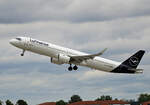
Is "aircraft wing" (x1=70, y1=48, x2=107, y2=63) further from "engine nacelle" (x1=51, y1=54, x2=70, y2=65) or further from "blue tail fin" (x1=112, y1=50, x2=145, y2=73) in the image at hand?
"blue tail fin" (x1=112, y1=50, x2=145, y2=73)

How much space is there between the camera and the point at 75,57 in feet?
497

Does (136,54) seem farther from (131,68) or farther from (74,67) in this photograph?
(74,67)

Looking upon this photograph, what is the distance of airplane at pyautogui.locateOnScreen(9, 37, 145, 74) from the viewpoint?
146500 mm

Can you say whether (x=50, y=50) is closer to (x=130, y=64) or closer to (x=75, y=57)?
(x=75, y=57)

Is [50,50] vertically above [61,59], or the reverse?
[50,50]

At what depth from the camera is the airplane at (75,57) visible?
481 ft

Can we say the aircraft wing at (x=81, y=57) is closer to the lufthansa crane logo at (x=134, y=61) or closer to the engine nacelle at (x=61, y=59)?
the engine nacelle at (x=61, y=59)

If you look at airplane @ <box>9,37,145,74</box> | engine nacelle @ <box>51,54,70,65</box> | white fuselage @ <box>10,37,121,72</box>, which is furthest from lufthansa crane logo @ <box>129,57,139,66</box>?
engine nacelle @ <box>51,54,70,65</box>

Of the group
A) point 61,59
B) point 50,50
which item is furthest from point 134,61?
point 50,50

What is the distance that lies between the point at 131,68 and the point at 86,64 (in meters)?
14.2

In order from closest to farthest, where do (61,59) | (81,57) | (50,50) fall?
(50,50) < (61,59) < (81,57)

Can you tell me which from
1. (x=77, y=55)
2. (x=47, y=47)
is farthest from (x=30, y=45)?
(x=77, y=55)

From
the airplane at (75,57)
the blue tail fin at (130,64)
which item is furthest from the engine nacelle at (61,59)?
the blue tail fin at (130,64)

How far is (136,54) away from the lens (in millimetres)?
166500
